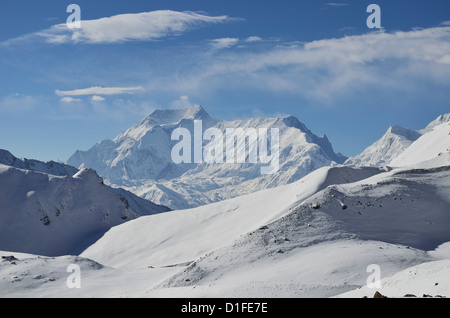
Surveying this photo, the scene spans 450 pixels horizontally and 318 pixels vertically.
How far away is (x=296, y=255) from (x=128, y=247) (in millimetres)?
A: 43256

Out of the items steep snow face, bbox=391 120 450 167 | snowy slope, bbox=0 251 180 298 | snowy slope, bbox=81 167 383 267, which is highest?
steep snow face, bbox=391 120 450 167

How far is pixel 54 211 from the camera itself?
102 metres

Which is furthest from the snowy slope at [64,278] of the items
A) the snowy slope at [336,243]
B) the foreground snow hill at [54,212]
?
the foreground snow hill at [54,212]

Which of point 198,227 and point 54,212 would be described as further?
point 54,212

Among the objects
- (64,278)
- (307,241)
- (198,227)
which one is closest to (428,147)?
(198,227)

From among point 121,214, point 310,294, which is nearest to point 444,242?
point 310,294

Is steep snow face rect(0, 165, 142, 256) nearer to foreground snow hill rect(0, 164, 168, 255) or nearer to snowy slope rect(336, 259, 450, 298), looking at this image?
foreground snow hill rect(0, 164, 168, 255)

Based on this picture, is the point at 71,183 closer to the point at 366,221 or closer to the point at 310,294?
the point at 366,221

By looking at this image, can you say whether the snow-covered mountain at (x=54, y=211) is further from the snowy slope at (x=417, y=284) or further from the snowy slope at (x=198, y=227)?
the snowy slope at (x=417, y=284)

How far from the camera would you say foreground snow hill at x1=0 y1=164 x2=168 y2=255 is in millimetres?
94125

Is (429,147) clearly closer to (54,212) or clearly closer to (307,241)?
(307,241)

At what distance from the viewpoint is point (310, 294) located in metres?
33.4

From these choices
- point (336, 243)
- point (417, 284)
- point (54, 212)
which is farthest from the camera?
point (54, 212)

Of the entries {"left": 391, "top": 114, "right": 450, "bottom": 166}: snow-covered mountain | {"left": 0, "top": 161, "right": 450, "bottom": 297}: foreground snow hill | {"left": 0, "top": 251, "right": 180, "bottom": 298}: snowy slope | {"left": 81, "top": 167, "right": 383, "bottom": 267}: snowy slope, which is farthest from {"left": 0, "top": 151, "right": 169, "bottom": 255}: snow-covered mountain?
{"left": 391, "top": 114, "right": 450, "bottom": 166}: snow-covered mountain
